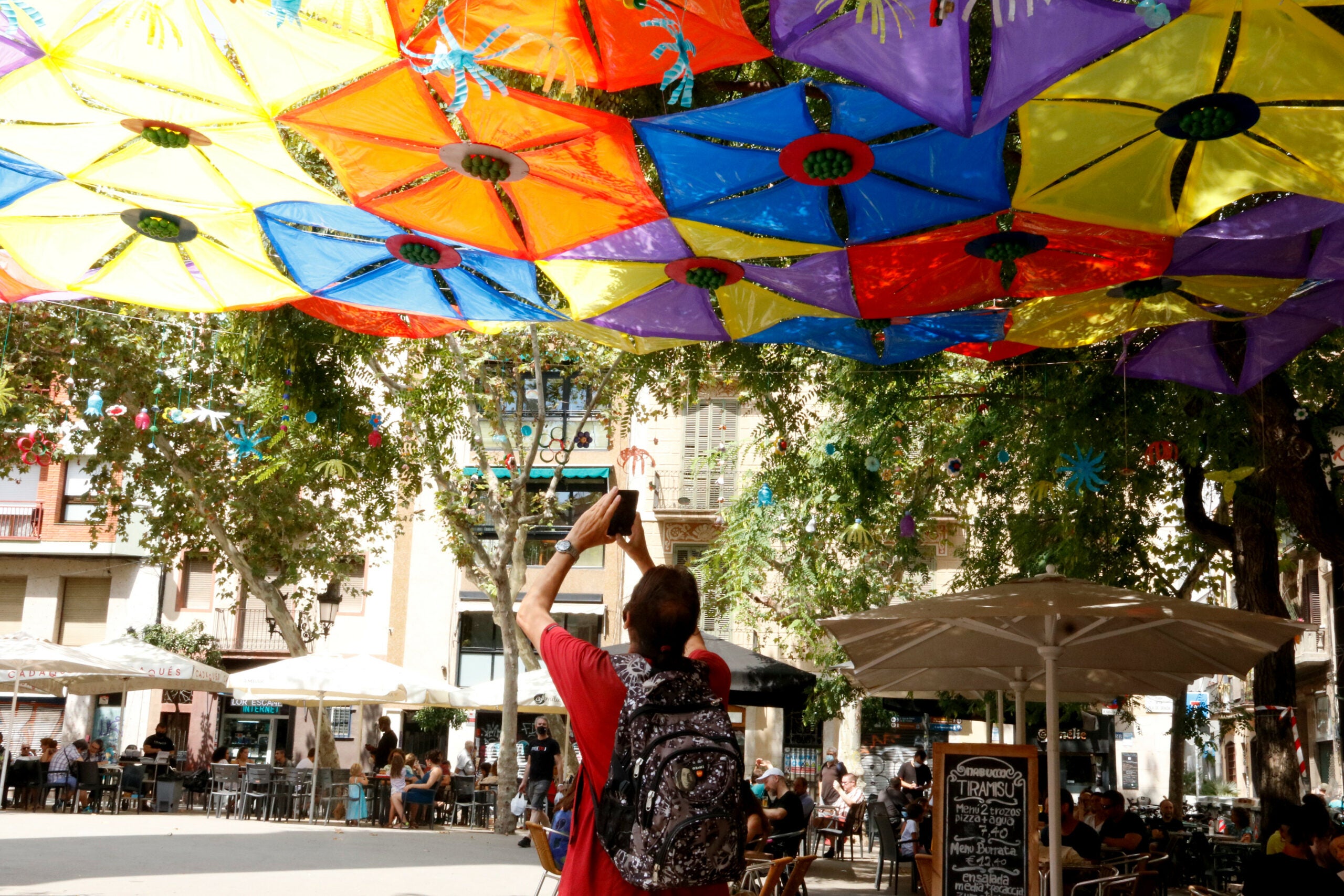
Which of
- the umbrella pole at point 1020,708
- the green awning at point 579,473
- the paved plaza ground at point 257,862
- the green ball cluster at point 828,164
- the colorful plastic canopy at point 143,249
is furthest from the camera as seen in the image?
the green awning at point 579,473

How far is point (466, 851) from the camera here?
581 inches

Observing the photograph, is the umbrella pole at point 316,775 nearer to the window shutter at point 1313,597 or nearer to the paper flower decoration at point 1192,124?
the paper flower decoration at point 1192,124

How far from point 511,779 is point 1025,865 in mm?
12198

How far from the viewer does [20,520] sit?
33.8 m

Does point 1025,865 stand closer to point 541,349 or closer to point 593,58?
point 593,58

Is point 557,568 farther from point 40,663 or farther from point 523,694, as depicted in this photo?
point 40,663

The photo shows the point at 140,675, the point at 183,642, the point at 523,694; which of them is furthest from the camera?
the point at 183,642

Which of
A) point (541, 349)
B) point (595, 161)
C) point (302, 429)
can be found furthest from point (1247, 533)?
point (541, 349)

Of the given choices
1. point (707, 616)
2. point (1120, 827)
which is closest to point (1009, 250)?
point (1120, 827)

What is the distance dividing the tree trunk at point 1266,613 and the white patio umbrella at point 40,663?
16.8 meters

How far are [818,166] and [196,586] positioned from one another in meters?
31.6

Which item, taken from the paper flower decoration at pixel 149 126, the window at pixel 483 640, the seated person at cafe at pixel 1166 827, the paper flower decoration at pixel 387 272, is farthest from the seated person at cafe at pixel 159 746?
the paper flower decoration at pixel 149 126

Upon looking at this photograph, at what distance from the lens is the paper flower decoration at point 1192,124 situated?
16.2 feet

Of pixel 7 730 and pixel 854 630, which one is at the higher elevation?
pixel 854 630
